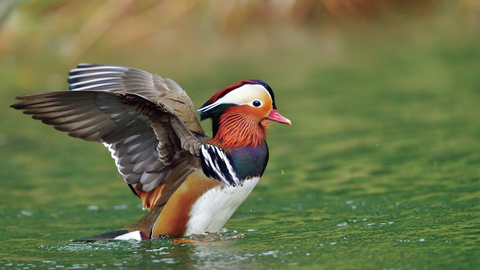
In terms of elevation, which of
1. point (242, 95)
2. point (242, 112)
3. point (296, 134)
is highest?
point (242, 95)

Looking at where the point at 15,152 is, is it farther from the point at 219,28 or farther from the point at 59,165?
the point at 219,28

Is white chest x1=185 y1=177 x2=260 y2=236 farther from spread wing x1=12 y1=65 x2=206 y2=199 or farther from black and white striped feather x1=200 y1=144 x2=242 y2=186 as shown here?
spread wing x1=12 y1=65 x2=206 y2=199

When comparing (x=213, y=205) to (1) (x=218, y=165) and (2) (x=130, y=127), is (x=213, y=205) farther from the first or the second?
(2) (x=130, y=127)

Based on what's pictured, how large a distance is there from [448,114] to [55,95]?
568 centimetres

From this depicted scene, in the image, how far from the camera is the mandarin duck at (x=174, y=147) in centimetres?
466

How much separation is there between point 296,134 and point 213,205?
4.11m

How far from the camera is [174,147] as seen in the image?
16.1 ft

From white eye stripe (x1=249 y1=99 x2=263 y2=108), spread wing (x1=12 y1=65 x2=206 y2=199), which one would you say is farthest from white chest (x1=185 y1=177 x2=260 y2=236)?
white eye stripe (x1=249 y1=99 x2=263 y2=108)

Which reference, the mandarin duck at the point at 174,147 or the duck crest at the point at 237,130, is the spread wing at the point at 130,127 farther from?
the duck crest at the point at 237,130

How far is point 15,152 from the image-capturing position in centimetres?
892

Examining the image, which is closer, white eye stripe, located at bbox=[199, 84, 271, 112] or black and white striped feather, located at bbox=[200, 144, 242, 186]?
black and white striped feather, located at bbox=[200, 144, 242, 186]

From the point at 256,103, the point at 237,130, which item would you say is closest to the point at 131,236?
the point at 237,130

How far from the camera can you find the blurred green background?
4.62 metres

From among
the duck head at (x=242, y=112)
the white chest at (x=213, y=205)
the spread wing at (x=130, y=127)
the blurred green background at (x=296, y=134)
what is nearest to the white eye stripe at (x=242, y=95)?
the duck head at (x=242, y=112)
